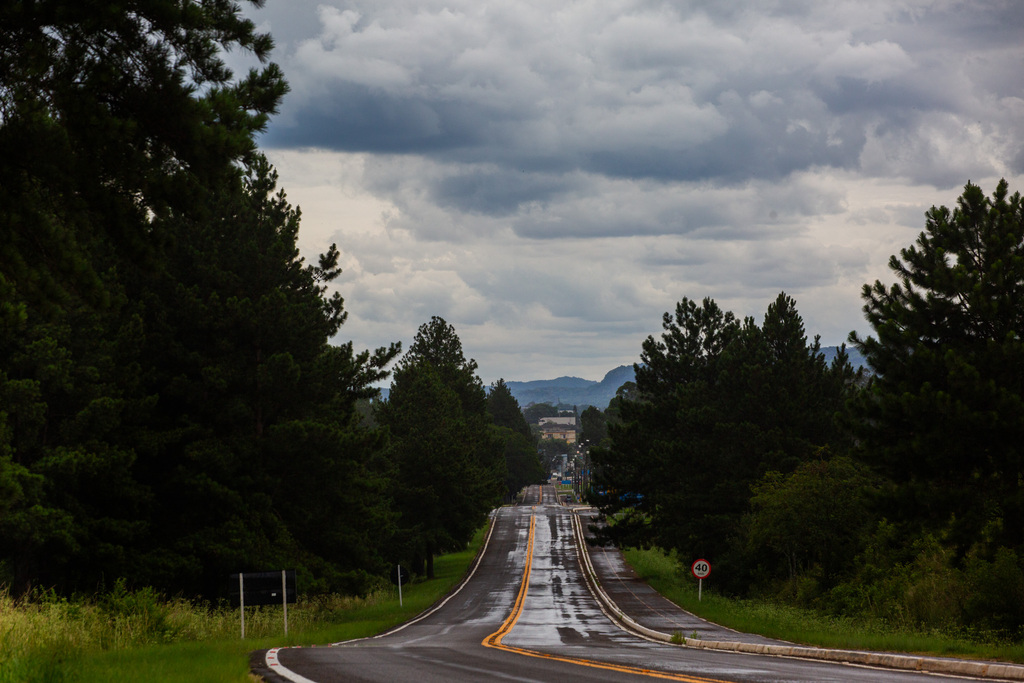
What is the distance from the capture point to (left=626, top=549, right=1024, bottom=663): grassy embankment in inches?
667

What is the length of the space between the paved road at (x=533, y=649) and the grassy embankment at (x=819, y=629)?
1.52 m

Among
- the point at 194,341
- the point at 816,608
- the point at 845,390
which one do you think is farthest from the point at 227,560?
the point at 845,390

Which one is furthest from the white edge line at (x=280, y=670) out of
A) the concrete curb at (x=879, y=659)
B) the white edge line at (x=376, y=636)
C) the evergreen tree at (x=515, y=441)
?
the evergreen tree at (x=515, y=441)

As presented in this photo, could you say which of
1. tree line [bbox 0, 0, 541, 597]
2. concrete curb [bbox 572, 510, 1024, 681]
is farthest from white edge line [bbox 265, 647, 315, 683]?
concrete curb [bbox 572, 510, 1024, 681]

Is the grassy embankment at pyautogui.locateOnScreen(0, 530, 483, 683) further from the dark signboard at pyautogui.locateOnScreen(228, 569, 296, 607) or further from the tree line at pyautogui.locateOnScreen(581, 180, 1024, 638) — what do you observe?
the tree line at pyautogui.locateOnScreen(581, 180, 1024, 638)

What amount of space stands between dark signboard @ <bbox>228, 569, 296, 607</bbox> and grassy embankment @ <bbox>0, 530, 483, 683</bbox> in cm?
117

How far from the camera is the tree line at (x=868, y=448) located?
23766mm

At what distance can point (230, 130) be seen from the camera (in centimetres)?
1070

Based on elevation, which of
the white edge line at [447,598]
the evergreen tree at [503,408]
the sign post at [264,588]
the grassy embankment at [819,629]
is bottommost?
the white edge line at [447,598]

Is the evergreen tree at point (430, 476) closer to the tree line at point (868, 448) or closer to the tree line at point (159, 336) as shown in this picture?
the tree line at point (868, 448)

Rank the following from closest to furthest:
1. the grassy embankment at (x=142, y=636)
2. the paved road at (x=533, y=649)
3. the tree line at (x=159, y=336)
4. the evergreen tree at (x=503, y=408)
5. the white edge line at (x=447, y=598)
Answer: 1. the tree line at (x=159, y=336)
2. the grassy embankment at (x=142, y=636)
3. the paved road at (x=533, y=649)
4. the white edge line at (x=447, y=598)
5. the evergreen tree at (x=503, y=408)

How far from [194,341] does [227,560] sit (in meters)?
8.46

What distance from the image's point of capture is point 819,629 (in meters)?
26.4

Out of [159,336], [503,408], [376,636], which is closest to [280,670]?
[376,636]
